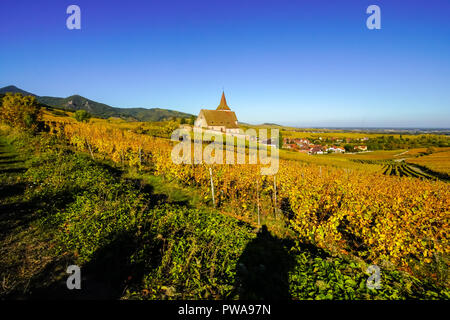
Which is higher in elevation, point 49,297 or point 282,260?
point 282,260

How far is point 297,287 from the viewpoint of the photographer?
3740mm

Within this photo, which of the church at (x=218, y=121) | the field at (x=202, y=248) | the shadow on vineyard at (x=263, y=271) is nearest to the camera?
the shadow on vineyard at (x=263, y=271)

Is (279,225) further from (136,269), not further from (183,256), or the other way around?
(136,269)

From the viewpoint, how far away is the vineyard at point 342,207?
5176 mm

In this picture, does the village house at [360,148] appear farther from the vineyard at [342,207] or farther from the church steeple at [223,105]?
the vineyard at [342,207]

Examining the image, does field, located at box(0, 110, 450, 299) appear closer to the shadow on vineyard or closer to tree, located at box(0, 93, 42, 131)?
the shadow on vineyard

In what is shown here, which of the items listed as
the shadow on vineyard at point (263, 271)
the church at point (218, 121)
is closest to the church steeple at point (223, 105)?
the church at point (218, 121)

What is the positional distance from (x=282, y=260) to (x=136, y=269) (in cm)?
367

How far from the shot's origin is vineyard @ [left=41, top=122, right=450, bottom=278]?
5176 mm

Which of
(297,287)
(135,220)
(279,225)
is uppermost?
(135,220)

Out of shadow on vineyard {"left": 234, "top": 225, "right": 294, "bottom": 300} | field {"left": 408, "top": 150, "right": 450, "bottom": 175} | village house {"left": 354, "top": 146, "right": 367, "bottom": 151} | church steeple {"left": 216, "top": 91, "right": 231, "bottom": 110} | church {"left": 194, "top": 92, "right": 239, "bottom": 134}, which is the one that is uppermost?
church steeple {"left": 216, "top": 91, "right": 231, "bottom": 110}

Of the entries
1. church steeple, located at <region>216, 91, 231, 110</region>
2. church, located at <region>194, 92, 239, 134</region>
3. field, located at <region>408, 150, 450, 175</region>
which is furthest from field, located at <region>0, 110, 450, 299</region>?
church steeple, located at <region>216, 91, 231, 110</region>

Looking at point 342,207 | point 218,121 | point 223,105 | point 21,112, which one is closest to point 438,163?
point 342,207
